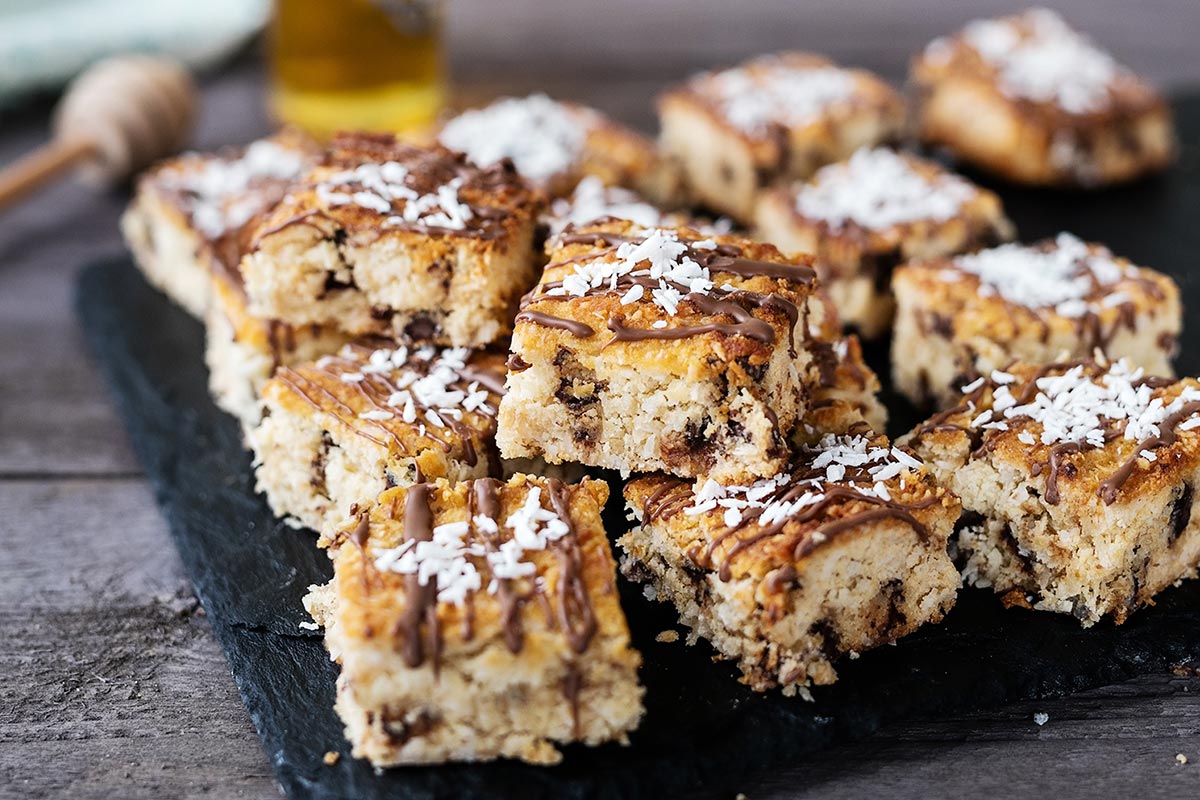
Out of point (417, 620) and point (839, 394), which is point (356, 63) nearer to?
point (839, 394)

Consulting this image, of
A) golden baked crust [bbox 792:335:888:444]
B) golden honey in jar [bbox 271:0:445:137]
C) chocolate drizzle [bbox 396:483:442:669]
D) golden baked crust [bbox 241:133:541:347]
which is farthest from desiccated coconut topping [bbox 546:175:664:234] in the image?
golden honey in jar [bbox 271:0:445:137]

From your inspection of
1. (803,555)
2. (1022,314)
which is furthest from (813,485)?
(1022,314)

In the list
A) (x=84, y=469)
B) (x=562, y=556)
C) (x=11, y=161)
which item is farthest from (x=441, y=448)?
(x=11, y=161)

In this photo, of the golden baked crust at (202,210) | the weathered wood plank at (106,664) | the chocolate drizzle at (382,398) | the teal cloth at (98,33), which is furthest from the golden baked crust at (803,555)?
the teal cloth at (98,33)

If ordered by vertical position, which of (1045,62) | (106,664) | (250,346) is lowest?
(106,664)

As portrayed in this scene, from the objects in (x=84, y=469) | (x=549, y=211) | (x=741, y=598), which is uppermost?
(x=549, y=211)

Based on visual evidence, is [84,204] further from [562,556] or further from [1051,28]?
[1051,28]
